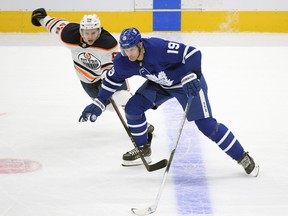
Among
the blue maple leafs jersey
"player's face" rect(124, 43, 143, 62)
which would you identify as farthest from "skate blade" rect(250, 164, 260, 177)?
"player's face" rect(124, 43, 143, 62)

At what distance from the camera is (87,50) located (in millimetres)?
4156

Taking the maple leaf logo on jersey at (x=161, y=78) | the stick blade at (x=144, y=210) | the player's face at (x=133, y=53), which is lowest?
the stick blade at (x=144, y=210)

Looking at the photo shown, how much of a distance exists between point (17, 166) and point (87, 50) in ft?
3.15

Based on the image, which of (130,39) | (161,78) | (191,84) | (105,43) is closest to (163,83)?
(161,78)

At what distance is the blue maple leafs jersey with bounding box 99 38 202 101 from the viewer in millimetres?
3342

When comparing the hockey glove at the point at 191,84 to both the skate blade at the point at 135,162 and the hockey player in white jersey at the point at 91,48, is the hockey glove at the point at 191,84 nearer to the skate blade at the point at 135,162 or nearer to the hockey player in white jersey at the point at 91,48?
the skate blade at the point at 135,162

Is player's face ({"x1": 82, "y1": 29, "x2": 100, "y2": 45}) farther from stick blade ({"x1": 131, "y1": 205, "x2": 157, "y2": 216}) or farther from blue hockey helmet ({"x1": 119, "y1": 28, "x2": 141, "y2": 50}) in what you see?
stick blade ({"x1": 131, "y1": 205, "x2": 157, "y2": 216})

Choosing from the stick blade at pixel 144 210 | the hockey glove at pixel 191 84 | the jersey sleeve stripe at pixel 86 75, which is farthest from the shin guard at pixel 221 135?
the jersey sleeve stripe at pixel 86 75

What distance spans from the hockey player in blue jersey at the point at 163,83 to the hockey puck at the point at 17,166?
0.46 metres

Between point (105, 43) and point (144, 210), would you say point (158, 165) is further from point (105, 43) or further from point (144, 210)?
point (105, 43)

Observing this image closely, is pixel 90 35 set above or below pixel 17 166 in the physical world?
above

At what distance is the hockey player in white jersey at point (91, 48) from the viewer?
404 centimetres

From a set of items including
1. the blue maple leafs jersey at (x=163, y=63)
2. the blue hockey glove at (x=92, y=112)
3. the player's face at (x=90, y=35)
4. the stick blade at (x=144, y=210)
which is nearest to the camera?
the stick blade at (x=144, y=210)


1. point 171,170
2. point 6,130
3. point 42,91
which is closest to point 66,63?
point 42,91
